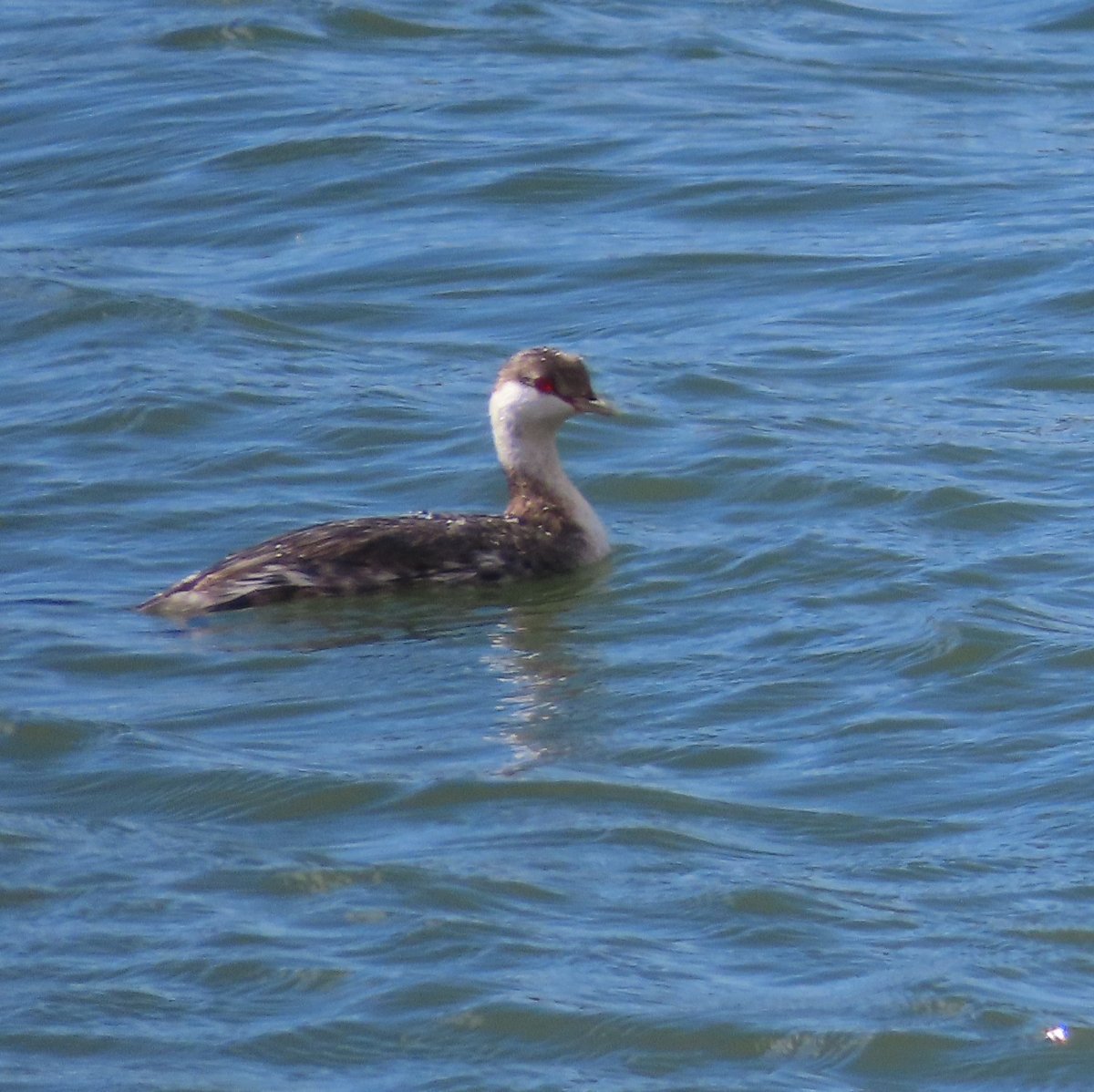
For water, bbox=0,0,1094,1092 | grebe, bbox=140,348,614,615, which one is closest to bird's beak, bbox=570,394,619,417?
grebe, bbox=140,348,614,615

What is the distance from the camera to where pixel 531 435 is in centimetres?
1157

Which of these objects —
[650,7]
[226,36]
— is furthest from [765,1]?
[226,36]

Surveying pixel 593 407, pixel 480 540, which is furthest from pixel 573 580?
pixel 593 407

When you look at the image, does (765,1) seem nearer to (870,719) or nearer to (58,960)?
(870,719)

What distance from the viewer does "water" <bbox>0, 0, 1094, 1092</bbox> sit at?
22.8ft

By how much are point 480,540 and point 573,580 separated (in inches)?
16.0

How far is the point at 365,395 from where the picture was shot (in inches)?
526

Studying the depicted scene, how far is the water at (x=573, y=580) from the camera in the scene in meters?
6.95

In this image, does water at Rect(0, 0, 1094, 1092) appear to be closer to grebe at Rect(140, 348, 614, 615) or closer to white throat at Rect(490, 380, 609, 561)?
grebe at Rect(140, 348, 614, 615)

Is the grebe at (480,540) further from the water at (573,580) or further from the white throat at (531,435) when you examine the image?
the water at (573,580)

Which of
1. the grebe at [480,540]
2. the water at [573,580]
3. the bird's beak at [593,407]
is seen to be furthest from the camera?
the bird's beak at [593,407]

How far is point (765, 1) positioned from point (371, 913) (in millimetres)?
16231

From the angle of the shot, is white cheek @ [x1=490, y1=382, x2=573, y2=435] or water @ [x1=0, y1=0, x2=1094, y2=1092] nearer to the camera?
water @ [x1=0, y1=0, x2=1094, y2=1092]

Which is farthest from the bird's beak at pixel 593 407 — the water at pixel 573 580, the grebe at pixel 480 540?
the water at pixel 573 580
